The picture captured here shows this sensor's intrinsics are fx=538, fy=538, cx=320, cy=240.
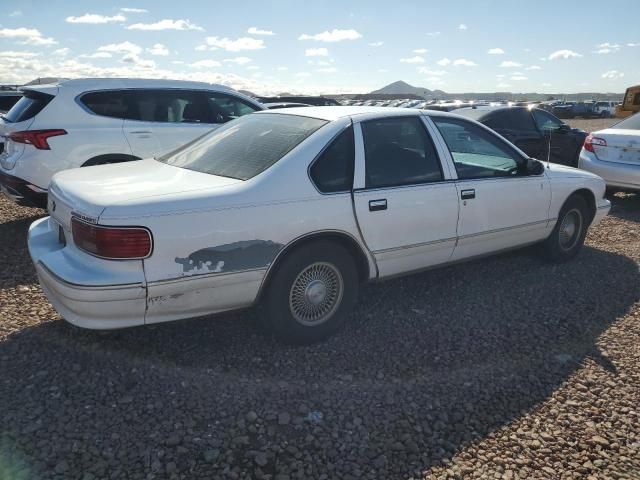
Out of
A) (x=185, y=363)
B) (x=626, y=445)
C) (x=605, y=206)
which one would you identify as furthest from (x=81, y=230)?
(x=605, y=206)

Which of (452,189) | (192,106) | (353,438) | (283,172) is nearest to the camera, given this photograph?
(353,438)

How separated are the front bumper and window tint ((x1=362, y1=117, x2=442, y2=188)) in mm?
1688

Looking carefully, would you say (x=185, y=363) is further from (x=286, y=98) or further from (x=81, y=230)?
(x=286, y=98)

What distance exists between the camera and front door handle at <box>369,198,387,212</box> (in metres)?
3.64

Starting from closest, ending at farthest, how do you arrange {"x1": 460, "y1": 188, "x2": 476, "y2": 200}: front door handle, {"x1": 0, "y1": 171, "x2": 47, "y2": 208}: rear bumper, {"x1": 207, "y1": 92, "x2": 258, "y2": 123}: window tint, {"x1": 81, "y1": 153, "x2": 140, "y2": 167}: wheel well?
1. {"x1": 460, "y1": 188, "x2": 476, "y2": 200}: front door handle
2. {"x1": 0, "y1": 171, "x2": 47, "y2": 208}: rear bumper
3. {"x1": 81, "y1": 153, "x2": 140, "y2": 167}: wheel well
4. {"x1": 207, "y1": 92, "x2": 258, "y2": 123}: window tint

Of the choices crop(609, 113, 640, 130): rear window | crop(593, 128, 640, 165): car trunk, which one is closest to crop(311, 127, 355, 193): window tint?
crop(593, 128, 640, 165): car trunk

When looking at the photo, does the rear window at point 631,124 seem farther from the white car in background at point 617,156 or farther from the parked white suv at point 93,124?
the parked white suv at point 93,124

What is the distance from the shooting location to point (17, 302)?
416 cm

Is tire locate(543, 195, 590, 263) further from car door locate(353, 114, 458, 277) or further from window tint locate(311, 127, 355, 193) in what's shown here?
window tint locate(311, 127, 355, 193)

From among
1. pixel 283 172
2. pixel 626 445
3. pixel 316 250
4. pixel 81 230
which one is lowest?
pixel 626 445

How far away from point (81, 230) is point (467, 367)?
2.46 m

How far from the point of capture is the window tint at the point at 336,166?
3480 mm

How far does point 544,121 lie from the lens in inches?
407

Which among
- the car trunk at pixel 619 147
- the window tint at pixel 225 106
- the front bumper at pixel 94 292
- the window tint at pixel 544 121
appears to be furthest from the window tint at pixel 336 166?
the window tint at pixel 544 121
